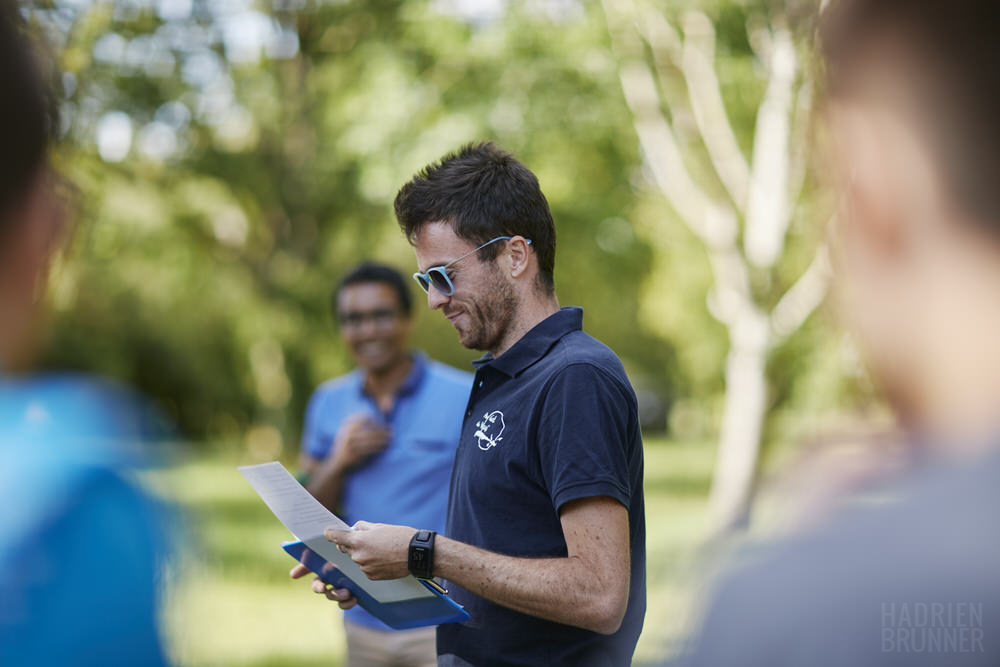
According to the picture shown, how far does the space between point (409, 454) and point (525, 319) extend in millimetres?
1879

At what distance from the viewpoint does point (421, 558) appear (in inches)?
88.0

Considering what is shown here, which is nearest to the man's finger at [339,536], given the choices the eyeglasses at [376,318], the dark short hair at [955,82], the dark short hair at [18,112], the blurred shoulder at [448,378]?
the dark short hair at [18,112]

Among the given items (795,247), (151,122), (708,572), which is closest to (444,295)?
(708,572)

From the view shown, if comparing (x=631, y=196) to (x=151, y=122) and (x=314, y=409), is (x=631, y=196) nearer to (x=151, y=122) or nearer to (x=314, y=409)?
(x=151, y=122)

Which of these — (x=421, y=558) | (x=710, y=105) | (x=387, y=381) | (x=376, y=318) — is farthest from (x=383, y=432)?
(x=710, y=105)

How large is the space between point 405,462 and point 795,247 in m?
10.9

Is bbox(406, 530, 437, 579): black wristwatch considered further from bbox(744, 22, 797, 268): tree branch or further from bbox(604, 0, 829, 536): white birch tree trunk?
bbox(744, 22, 797, 268): tree branch

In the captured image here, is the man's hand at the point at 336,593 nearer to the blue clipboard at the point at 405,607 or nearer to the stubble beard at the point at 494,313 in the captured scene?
the blue clipboard at the point at 405,607

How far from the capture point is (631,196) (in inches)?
584

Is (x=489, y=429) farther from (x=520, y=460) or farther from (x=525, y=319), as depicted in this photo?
(x=525, y=319)

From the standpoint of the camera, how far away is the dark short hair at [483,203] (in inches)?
99.4

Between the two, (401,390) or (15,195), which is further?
(401,390)

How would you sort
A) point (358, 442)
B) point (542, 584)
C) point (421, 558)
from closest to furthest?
point (542, 584) < point (421, 558) < point (358, 442)

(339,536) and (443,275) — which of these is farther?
(443,275)
